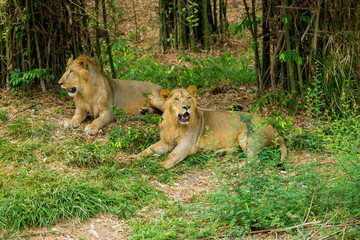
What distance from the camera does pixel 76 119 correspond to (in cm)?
777

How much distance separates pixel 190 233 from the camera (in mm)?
4840

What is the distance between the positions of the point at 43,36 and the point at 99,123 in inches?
76.5

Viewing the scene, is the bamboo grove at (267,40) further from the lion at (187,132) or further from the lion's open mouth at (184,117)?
the lion's open mouth at (184,117)

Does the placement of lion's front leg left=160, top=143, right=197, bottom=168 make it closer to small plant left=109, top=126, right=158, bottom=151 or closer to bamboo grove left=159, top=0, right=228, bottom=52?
small plant left=109, top=126, right=158, bottom=151

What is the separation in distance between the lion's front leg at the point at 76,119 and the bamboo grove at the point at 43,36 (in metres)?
0.84

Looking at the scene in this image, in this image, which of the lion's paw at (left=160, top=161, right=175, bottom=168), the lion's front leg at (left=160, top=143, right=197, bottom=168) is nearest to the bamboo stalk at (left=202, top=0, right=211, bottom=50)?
the lion's front leg at (left=160, top=143, right=197, bottom=168)

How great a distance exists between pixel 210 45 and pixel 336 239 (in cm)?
861

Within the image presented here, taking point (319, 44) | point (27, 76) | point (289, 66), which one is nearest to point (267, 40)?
point (289, 66)

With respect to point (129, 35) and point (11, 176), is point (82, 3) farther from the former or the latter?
point (129, 35)

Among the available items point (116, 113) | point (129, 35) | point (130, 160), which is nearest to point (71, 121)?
point (116, 113)

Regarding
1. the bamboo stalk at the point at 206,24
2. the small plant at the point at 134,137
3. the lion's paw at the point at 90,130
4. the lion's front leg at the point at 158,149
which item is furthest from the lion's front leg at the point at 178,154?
the bamboo stalk at the point at 206,24

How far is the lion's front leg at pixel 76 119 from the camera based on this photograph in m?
7.63

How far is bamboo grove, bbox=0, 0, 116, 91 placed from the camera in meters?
8.34

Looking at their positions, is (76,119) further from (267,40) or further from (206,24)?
(206,24)
